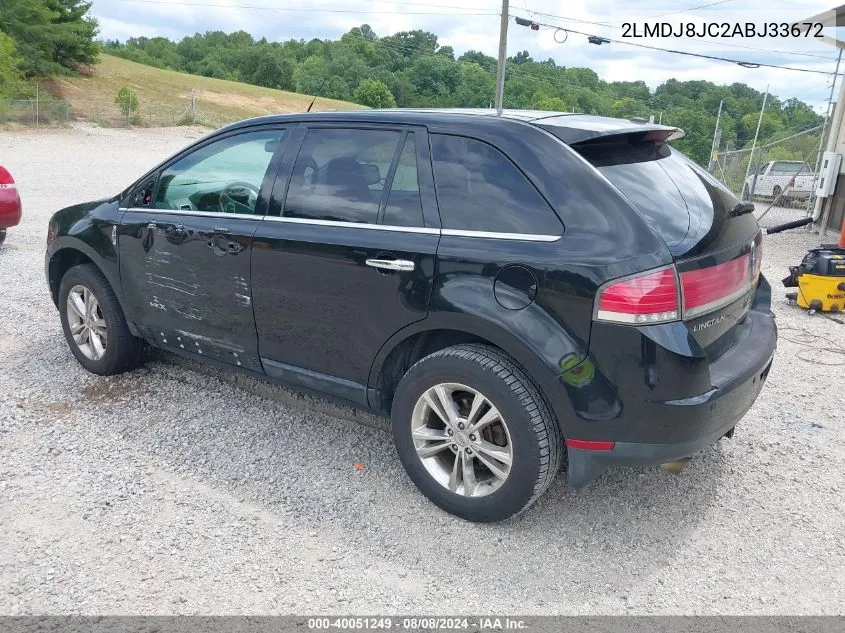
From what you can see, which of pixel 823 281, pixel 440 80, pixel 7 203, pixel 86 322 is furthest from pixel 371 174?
pixel 440 80

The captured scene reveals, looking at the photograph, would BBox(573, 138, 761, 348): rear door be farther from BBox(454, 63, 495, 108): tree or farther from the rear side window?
BBox(454, 63, 495, 108): tree

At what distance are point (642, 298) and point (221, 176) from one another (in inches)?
100

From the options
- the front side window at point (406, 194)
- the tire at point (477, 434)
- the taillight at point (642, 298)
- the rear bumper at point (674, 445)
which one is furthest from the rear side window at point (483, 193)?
the rear bumper at point (674, 445)

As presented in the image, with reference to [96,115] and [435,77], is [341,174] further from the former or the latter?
[435,77]

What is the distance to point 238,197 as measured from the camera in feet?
12.6

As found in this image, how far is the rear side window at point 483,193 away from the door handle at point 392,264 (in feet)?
0.76

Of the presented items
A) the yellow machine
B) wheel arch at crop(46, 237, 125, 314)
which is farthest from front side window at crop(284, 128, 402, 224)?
the yellow machine

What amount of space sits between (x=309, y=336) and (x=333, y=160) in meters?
0.90

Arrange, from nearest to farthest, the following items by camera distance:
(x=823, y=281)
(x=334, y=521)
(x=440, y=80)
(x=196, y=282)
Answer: (x=334, y=521)
(x=196, y=282)
(x=823, y=281)
(x=440, y=80)

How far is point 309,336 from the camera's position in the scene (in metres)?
3.56

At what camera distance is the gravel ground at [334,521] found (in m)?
2.71

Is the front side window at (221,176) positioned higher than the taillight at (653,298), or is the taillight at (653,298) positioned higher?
the front side window at (221,176)

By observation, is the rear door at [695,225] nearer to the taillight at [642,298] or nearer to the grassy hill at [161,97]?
the taillight at [642,298]

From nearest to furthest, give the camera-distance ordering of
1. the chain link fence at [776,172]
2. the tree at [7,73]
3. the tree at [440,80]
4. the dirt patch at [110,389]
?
the dirt patch at [110,389] < the chain link fence at [776,172] < the tree at [7,73] < the tree at [440,80]
